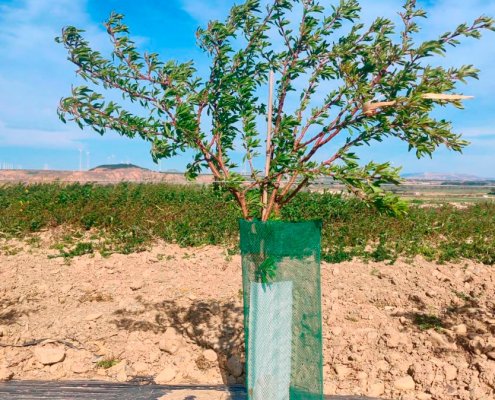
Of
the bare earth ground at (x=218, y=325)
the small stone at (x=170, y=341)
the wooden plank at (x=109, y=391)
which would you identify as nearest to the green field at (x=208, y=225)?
the bare earth ground at (x=218, y=325)

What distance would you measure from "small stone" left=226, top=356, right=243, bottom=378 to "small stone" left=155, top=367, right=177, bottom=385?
0.46 metres

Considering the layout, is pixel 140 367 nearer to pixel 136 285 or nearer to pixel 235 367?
pixel 235 367

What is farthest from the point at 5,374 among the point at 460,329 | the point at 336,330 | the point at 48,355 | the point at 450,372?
the point at 460,329

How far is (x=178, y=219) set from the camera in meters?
9.28

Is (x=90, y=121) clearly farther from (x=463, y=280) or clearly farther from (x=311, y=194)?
(x=311, y=194)

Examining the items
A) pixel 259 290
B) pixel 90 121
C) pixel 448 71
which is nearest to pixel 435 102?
pixel 448 71

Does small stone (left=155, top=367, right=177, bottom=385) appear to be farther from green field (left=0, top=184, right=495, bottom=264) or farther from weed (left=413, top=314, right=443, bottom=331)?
green field (left=0, top=184, right=495, bottom=264)

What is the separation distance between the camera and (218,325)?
17.1 feet

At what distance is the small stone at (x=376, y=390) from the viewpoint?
4.19m

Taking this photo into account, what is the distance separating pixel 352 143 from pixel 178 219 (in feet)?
21.0

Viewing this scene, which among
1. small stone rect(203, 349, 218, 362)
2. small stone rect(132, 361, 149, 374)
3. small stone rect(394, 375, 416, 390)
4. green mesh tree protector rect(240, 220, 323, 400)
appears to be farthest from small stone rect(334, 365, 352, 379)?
small stone rect(132, 361, 149, 374)

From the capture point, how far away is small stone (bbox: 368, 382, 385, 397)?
13.8ft

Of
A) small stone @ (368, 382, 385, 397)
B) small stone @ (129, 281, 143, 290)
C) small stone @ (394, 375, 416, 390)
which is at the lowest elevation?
small stone @ (368, 382, 385, 397)

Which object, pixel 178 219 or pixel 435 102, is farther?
pixel 178 219
